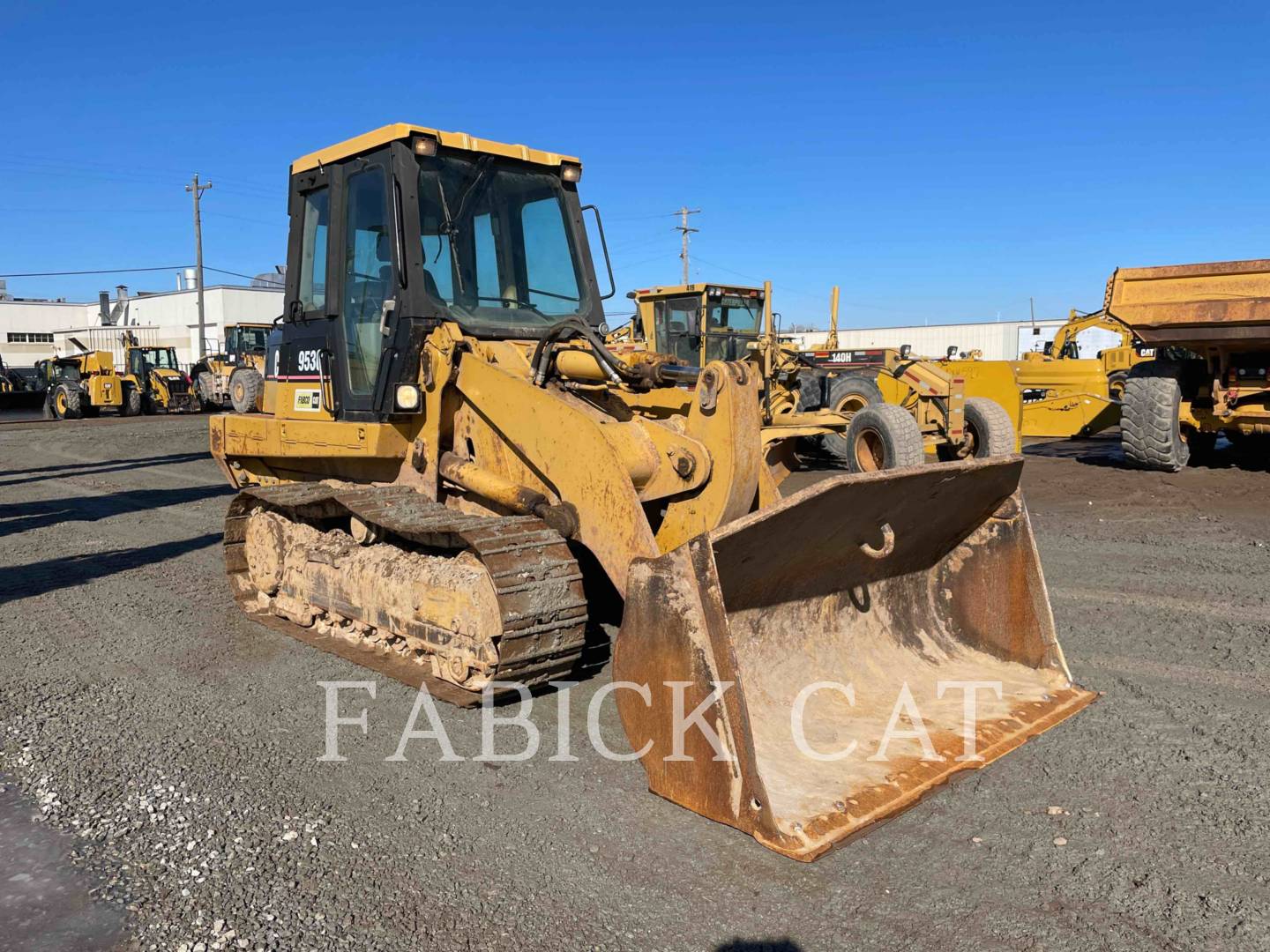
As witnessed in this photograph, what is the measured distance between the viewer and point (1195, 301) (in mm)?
11430

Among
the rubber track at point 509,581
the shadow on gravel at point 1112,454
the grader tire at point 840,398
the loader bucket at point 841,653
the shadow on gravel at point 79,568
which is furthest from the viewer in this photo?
the grader tire at point 840,398

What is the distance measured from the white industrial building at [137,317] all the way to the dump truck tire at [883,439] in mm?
53886

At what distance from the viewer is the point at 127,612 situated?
256 inches

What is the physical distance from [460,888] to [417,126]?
3901 millimetres

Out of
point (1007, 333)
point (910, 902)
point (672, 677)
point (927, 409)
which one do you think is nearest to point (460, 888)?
point (672, 677)

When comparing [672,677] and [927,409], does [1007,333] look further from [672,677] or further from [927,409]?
[672,677]

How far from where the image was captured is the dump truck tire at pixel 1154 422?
1167 cm

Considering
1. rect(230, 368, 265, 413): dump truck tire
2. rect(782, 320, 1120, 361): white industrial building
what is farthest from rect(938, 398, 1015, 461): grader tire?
rect(782, 320, 1120, 361): white industrial building

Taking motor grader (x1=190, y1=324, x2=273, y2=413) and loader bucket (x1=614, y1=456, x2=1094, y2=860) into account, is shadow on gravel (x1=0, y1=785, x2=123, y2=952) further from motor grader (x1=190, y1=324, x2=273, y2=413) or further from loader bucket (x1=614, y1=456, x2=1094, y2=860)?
motor grader (x1=190, y1=324, x2=273, y2=413)

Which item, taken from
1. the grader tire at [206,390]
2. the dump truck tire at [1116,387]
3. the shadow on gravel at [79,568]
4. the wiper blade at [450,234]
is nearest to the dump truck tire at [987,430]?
the dump truck tire at [1116,387]

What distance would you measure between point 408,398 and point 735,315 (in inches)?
455

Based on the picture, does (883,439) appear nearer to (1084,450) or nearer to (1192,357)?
(1192,357)

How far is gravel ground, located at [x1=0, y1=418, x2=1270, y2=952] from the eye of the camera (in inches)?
113

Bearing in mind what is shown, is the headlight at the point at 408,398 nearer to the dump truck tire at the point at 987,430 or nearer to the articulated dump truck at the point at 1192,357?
the dump truck tire at the point at 987,430
